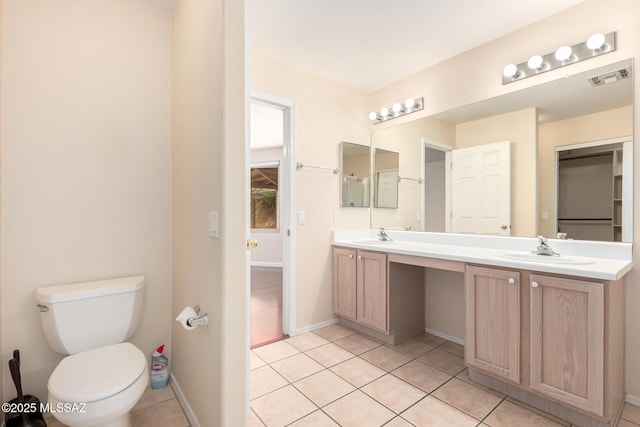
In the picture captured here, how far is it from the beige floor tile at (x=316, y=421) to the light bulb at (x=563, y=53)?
2588 millimetres

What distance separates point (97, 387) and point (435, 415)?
1.63 metres

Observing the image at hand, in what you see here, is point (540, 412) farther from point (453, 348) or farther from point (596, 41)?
point (596, 41)

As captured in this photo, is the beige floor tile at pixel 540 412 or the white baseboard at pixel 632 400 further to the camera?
the white baseboard at pixel 632 400

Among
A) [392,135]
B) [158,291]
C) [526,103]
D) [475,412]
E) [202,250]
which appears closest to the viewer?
[202,250]

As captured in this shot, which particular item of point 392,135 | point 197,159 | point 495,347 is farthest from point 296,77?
point 495,347

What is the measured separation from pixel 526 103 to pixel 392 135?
3.92 feet

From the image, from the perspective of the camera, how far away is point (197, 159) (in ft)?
4.77

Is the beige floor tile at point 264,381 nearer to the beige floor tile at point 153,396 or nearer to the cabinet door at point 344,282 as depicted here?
the beige floor tile at point 153,396

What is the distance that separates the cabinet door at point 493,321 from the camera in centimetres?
161

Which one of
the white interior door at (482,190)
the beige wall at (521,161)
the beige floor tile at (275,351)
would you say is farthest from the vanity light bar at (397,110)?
the beige floor tile at (275,351)

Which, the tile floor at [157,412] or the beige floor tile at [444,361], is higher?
the tile floor at [157,412]

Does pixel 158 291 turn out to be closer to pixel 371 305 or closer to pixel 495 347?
pixel 371 305

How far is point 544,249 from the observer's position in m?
1.82

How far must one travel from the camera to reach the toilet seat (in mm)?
1123
